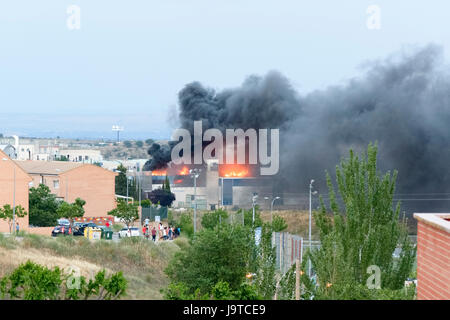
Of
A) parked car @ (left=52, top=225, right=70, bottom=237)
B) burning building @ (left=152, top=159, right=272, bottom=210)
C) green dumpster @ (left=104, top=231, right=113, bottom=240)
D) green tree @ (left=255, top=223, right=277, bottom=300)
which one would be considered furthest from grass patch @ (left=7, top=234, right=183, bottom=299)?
burning building @ (left=152, top=159, right=272, bottom=210)

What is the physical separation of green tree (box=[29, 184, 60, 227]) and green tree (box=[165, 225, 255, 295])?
85.4 ft

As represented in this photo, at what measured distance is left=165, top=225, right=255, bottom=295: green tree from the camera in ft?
64.2

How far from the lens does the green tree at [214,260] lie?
1958 cm

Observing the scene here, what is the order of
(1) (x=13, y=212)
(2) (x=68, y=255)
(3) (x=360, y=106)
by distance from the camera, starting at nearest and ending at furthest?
1. (2) (x=68, y=255)
2. (1) (x=13, y=212)
3. (3) (x=360, y=106)

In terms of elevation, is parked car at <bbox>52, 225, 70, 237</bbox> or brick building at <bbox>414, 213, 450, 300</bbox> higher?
brick building at <bbox>414, 213, 450, 300</bbox>

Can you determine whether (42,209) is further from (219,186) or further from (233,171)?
(233,171)

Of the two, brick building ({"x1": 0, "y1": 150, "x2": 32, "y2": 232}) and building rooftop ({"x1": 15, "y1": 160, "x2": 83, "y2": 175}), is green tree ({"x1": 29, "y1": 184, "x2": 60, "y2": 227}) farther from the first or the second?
building rooftop ({"x1": 15, "y1": 160, "x2": 83, "y2": 175})

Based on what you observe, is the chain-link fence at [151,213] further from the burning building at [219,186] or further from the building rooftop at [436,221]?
the building rooftop at [436,221]

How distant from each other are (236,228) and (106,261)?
27.5 feet

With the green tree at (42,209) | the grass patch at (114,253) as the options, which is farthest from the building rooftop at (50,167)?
the grass patch at (114,253)

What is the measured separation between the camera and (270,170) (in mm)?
67812

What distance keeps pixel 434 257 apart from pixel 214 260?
1236cm
